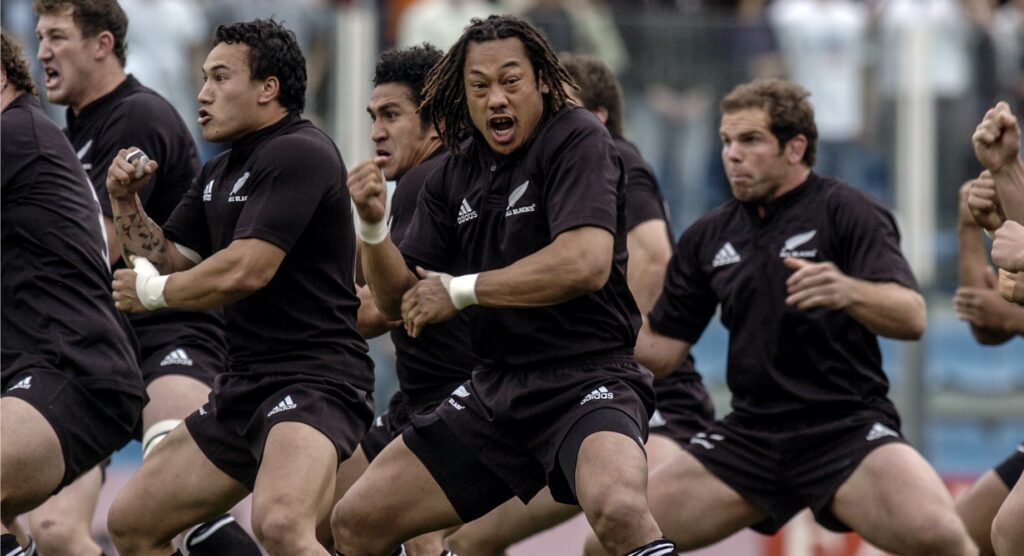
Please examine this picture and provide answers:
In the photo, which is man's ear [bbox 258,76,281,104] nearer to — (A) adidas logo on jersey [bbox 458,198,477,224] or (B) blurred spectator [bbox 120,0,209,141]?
(A) adidas logo on jersey [bbox 458,198,477,224]

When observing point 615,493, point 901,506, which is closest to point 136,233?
point 615,493

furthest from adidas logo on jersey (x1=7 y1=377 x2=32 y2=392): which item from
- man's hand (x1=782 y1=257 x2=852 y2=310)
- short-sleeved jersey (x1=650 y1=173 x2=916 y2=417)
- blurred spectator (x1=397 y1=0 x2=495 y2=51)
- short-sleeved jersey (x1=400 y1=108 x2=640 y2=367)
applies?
blurred spectator (x1=397 y1=0 x2=495 y2=51)

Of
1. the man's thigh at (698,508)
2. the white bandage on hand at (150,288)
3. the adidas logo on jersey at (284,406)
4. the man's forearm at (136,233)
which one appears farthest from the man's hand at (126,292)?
the man's thigh at (698,508)

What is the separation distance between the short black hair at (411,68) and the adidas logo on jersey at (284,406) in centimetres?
171

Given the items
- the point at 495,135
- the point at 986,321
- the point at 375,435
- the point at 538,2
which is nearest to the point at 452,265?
the point at 495,135

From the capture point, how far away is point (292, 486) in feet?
22.7

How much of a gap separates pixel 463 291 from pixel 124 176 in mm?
1523

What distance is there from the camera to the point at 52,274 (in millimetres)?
7512

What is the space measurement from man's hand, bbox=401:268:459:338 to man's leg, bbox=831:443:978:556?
2.51 m

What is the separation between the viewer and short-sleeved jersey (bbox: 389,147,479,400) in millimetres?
8219

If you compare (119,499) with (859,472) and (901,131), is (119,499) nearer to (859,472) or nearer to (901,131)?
(859,472)

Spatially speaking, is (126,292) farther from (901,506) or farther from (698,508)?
(901,506)

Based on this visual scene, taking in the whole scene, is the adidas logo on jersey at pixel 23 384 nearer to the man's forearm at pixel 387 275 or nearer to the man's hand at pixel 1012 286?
the man's forearm at pixel 387 275

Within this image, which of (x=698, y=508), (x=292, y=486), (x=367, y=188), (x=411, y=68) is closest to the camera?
(x=367, y=188)
